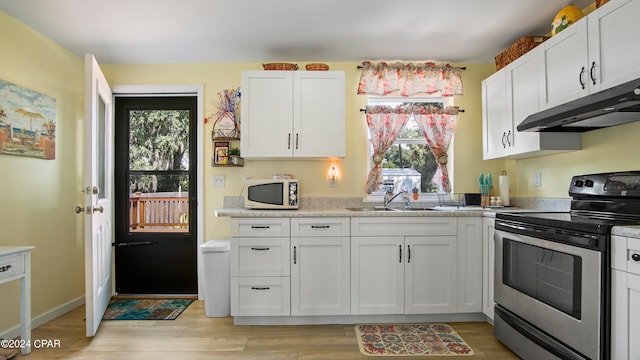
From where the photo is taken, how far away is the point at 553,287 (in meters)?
1.95

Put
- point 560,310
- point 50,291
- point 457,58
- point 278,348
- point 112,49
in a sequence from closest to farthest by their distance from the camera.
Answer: point 560,310, point 278,348, point 50,291, point 112,49, point 457,58

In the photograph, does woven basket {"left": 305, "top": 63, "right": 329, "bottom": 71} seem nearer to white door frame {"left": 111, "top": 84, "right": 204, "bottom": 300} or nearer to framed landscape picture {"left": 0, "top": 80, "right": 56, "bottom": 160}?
white door frame {"left": 111, "top": 84, "right": 204, "bottom": 300}

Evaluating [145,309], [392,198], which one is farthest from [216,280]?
[392,198]

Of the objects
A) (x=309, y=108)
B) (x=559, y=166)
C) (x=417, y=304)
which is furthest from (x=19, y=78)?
(x=559, y=166)

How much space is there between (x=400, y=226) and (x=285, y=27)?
1.80 m

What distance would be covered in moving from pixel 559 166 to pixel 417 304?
1.54m

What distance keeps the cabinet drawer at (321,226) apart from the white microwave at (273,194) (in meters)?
0.29

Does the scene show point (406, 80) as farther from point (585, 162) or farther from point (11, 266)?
point (11, 266)

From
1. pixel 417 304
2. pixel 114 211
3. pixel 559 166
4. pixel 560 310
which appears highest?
pixel 559 166

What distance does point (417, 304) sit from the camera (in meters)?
2.80

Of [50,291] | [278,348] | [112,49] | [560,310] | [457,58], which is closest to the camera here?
[560,310]

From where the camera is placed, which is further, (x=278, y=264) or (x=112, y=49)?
(x=112, y=49)

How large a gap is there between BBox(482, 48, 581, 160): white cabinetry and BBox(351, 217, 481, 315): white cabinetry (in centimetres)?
80

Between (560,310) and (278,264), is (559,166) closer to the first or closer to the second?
(560,310)
